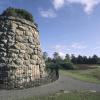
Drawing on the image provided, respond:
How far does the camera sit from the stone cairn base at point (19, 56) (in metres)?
20.3

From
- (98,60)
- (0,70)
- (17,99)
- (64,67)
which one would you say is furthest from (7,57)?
(98,60)

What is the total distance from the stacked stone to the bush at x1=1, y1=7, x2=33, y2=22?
871mm

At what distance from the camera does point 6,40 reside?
72.5 ft

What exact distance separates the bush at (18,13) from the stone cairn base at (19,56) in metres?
0.85

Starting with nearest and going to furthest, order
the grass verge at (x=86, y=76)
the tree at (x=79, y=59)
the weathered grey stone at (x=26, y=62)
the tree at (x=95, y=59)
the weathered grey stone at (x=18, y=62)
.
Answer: the weathered grey stone at (x=18, y=62) → the weathered grey stone at (x=26, y=62) → the grass verge at (x=86, y=76) → the tree at (x=95, y=59) → the tree at (x=79, y=59)

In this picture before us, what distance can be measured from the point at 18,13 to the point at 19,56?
5.04 m

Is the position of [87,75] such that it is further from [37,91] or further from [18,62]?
[37,91]

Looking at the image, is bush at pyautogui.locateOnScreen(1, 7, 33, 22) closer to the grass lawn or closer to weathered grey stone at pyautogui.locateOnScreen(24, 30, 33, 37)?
weathered grey stone at pyautogui.locateOnScreen(24, 30, 33, 37)

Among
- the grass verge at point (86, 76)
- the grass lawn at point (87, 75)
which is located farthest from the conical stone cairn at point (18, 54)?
the grass lawn at point (87, 75)

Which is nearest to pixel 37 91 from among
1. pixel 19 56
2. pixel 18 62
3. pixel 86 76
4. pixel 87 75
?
pixel 18 62

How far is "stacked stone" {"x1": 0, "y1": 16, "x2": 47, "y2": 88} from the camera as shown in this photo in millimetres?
20406

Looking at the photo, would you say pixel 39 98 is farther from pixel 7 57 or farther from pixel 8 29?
pixel 8 29

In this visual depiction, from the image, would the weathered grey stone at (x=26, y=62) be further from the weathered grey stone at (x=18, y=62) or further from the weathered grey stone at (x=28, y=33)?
the weathered grey stone at (x=28, y=33)

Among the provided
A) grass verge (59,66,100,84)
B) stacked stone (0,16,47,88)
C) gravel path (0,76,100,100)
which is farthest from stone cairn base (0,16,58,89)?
grass verge (59,66,100,84)
